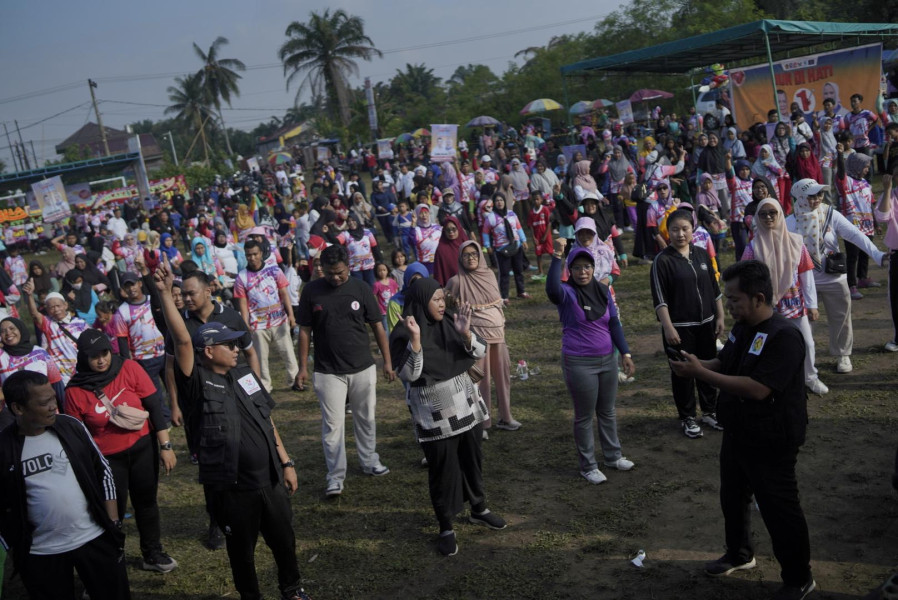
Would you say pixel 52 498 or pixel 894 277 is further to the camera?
pixel 894 277

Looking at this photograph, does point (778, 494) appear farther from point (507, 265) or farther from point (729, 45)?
point (729, 45)

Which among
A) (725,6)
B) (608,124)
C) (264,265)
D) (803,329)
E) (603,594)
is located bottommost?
(603,594)

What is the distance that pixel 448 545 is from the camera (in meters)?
5.17

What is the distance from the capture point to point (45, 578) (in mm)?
4004

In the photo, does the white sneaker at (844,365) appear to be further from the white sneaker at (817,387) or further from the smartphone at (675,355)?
the smartphone at (675,355)

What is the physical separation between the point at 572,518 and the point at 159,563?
2.98 metres

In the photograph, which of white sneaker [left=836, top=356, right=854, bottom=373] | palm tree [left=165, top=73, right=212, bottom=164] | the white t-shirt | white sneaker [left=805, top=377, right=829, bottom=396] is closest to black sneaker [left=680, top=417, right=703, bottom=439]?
white sneaker [left=805, top=377, right=829, bottom=396]

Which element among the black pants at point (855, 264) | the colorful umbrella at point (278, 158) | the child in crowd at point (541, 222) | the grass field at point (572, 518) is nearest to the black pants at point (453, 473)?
the grass field at point (572, 518)

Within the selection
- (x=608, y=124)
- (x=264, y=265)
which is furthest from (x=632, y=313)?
(x=608, y=124)

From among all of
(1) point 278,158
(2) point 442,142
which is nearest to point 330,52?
(1) point 278,158

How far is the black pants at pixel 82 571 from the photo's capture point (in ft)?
13.1

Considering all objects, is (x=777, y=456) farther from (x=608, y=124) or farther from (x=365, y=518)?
(x=608, y=124)

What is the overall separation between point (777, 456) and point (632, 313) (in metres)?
6.80

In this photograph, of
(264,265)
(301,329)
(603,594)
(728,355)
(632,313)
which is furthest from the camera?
(632,313)
